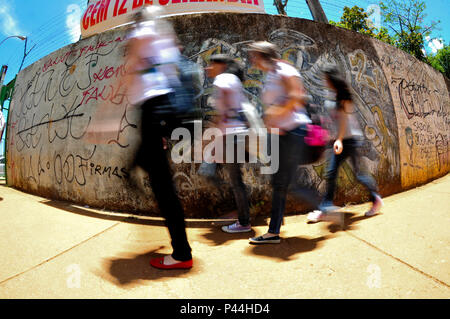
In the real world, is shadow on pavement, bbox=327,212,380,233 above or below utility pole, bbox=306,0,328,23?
below

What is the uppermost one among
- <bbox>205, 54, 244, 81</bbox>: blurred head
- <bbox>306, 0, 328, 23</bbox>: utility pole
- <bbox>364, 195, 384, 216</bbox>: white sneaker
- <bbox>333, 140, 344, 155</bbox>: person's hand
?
<bbox>306, 0, 328, 23</bbox>: utility pole

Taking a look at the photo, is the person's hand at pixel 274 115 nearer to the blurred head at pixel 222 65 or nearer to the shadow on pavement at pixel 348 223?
the blurred head at pixel 222 65

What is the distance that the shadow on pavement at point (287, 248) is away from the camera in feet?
6.84

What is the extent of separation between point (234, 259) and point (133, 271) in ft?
2.48

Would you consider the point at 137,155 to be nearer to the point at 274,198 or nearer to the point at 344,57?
the point at 274,198

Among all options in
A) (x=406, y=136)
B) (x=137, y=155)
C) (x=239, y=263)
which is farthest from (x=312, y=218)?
(x=406, y=136)

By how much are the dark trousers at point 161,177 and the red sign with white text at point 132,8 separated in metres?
3.83

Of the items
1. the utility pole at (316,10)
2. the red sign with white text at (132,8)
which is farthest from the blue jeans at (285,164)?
the utility pole at (316,10)

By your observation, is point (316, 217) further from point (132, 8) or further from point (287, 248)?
point (132, 8)

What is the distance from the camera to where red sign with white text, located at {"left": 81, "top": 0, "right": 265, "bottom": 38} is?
4910 mm

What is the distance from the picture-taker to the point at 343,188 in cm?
354

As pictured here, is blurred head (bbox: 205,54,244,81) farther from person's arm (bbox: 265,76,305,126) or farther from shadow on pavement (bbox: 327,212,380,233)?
shadow on pavement (bbox: 327,212,380,233)

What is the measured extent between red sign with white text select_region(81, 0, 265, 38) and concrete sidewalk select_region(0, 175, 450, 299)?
404 centimetres

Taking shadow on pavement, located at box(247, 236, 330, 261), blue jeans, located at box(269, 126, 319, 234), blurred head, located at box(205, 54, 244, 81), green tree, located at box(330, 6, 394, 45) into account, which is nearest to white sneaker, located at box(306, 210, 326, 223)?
shadow on pavement, located at box(247, 236, 330, 261)
